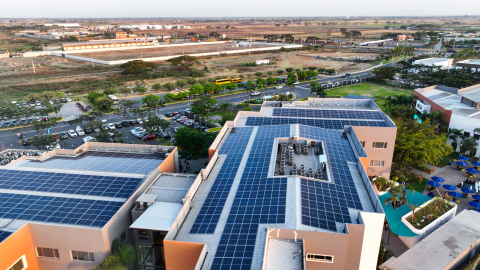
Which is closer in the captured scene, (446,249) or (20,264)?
(20,264)

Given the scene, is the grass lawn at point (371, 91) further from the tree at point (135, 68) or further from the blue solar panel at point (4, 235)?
the blue solar panel at point (4, 235)

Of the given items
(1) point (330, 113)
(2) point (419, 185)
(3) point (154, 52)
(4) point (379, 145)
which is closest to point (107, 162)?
(1) point (330, 113)

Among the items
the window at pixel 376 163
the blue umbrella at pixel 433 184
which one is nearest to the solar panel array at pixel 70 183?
the window at pixel 376 163

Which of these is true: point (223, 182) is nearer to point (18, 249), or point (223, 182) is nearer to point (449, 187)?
point (18, 249)

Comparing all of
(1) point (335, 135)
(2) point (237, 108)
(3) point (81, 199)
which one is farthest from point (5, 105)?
(1) point (335, 135)

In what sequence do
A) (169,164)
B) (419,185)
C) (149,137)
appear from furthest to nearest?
(149,137)
(419,185)
(169,164)

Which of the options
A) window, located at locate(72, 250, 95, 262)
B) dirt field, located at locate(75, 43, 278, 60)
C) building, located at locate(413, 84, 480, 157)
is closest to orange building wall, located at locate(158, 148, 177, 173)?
window, located at locate(72, 250, 95, 262)

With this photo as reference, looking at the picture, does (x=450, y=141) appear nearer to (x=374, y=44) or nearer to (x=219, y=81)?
(x=219, y=81)
